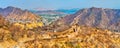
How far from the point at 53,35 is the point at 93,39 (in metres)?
18.8

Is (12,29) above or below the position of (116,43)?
above

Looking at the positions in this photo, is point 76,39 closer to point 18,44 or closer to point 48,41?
point 48,41

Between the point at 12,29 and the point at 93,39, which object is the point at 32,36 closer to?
the point at 12,29

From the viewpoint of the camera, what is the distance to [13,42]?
457 feet

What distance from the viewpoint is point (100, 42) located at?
16988 cm

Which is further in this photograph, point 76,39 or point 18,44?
point 76,39

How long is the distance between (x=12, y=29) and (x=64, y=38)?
26.9m

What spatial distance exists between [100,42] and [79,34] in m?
10.6

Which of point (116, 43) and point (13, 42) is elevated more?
point (13, 42)

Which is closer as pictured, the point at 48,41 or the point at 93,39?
the point at 48,41

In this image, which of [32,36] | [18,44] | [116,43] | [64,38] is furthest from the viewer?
[116,43]

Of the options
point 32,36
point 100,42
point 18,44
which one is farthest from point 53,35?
point 18,44

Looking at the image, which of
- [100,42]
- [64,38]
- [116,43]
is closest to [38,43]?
[64,38]

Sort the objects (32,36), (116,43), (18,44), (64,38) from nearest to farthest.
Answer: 1. (18,44)
2. (64,38)
3. (32,36)
4. (116,43)
